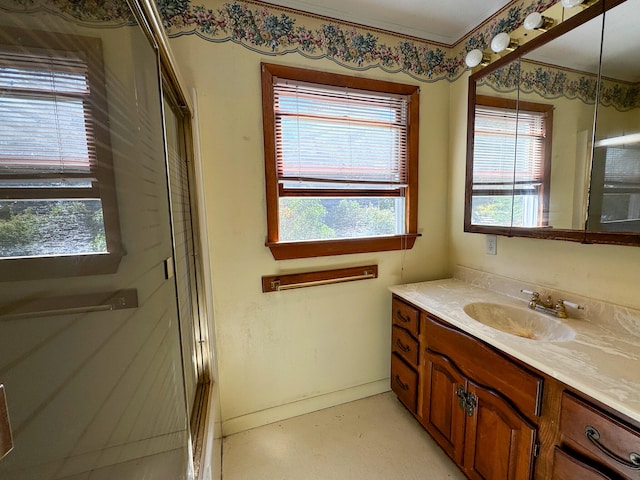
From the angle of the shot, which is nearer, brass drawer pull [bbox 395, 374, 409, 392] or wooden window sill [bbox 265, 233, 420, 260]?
wooden window sill [bbox 265, 233, 420, 260]

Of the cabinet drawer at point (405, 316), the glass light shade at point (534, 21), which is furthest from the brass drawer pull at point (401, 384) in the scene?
the glass light shade at point (534, 21)

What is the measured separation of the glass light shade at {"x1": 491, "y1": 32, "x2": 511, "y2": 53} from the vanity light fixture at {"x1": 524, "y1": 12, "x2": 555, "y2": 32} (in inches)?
4.5

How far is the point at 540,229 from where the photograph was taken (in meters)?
1.25

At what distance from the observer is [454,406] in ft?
4.22

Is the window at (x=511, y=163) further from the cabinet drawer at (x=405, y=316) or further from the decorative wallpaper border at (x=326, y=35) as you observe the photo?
the cabinet drawer at (x=405, y=316)

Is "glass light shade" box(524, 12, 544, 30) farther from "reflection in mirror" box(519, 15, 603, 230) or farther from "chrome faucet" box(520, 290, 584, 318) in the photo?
"chrome faucet" box(520, 290, 584, 318)

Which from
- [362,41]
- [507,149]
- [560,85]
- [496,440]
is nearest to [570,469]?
[496,440]

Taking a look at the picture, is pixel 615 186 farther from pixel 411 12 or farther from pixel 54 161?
pixel 54 161

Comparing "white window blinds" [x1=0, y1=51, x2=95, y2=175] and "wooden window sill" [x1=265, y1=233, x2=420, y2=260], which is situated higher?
"white window blinds" [x1=0, y1=51, x2=95, y2=175]

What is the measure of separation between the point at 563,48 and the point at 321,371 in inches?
81.7

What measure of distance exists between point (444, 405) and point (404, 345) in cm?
37

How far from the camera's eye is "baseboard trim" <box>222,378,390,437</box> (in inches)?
64.3

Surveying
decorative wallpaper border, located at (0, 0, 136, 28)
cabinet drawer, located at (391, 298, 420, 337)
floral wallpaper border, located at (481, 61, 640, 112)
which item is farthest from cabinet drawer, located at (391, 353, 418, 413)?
decorative wallpaper border, located at (0, 0, 136, 28)

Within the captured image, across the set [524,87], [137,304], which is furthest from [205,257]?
[524,87]
